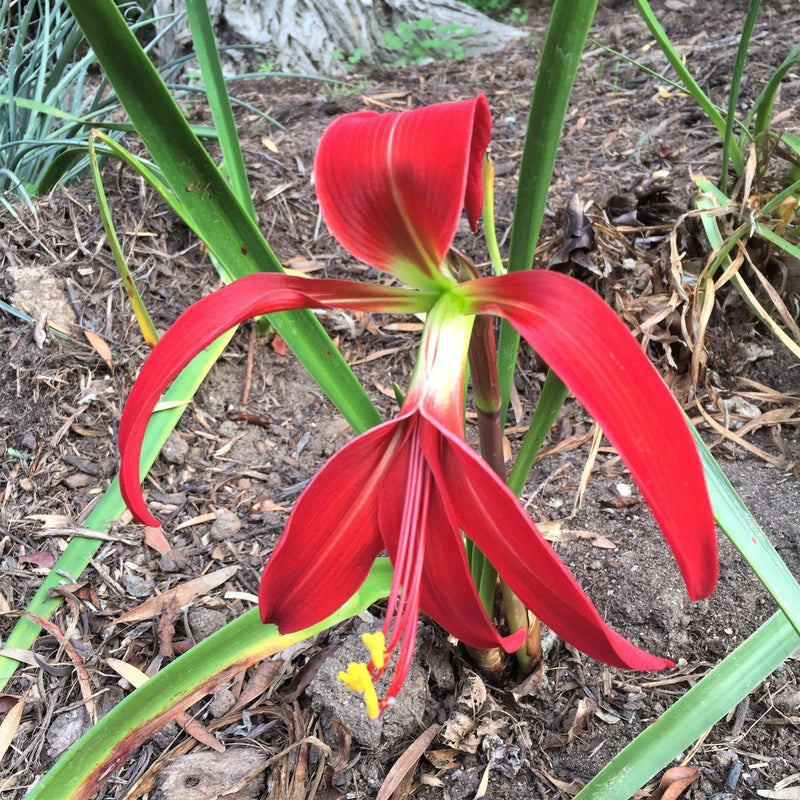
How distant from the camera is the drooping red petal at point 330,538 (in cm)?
64

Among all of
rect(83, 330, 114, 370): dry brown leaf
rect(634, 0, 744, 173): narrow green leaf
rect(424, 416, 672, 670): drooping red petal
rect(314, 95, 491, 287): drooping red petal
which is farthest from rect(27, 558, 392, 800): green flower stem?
rect(634, 0, 744, 173): narrow green leaf

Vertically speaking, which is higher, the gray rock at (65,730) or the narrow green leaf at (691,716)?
the gray rock at (65,730)

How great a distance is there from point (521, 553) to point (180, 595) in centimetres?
85

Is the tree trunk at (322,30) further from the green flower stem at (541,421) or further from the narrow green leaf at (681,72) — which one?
the green flower stem at (541,421)

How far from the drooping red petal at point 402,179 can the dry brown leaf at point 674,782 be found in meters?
0.75

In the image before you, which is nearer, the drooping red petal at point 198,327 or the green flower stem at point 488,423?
the drooping red petal at point 198,327

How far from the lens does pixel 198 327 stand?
0.57 meters

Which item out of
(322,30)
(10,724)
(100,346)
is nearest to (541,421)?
(10,724)

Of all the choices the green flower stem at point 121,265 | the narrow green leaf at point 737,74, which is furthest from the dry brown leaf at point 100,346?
the narrow green leaf at point 737,74

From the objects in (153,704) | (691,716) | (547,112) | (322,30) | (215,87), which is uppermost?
(322,30)

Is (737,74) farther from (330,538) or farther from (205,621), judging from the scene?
(205,621)

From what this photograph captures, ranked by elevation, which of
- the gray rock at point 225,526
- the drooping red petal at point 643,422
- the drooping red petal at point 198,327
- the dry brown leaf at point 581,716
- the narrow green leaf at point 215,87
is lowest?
the dry brown leaf at point 581,716

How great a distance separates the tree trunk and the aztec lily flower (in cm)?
223

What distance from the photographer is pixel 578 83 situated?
7.77 ft
